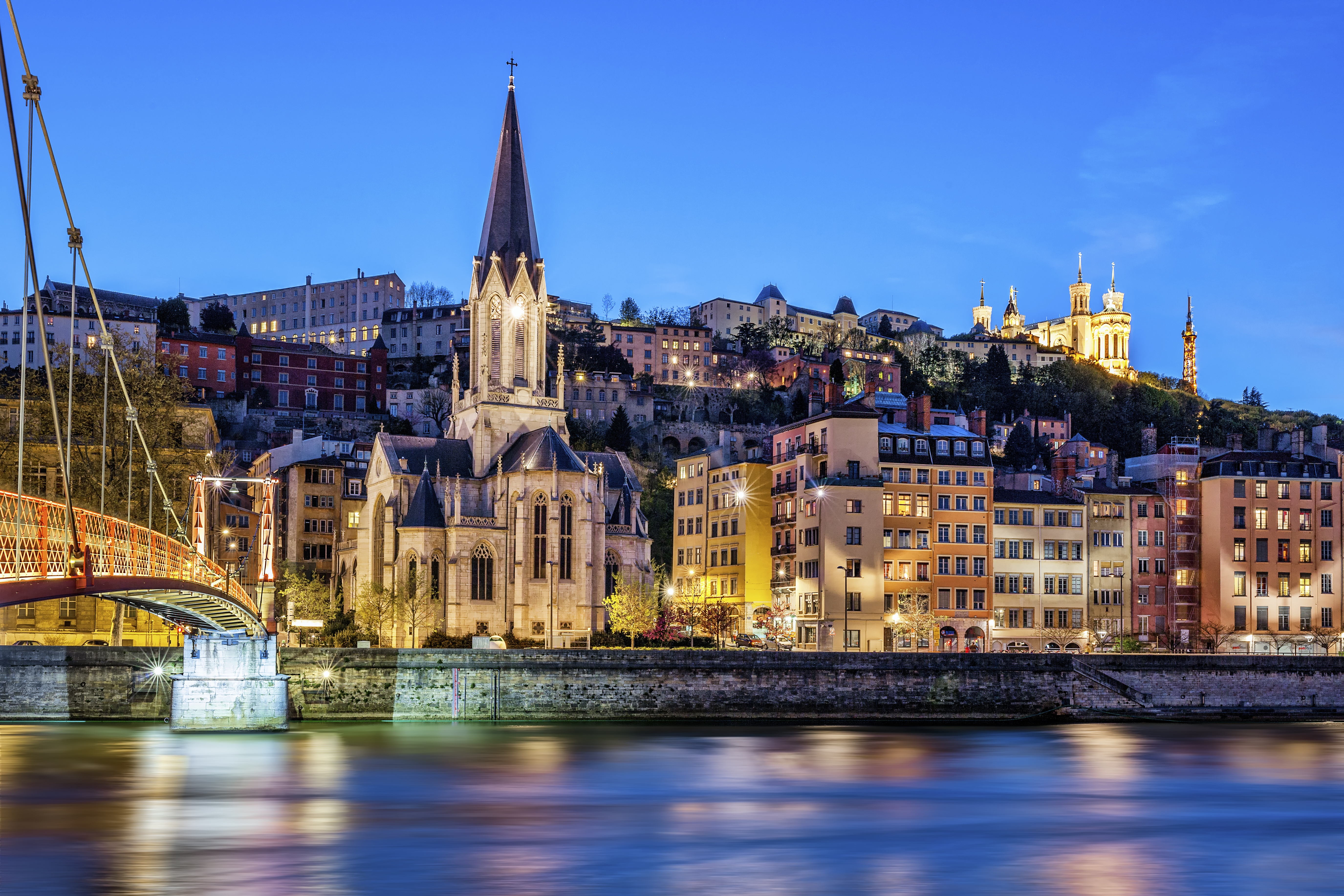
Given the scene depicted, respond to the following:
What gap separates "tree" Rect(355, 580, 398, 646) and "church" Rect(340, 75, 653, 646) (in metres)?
1.22

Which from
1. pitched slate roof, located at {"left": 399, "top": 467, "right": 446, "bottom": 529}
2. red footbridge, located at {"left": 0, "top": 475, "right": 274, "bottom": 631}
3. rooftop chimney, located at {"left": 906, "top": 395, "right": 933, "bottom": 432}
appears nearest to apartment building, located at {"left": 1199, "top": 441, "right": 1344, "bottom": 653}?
rooftop chimney, located at {"left": 906, "top": 395, "right": 933, "bottom": 432}

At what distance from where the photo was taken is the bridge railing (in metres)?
26.9

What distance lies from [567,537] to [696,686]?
75.9 ft

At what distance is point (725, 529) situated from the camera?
9194 centimetres

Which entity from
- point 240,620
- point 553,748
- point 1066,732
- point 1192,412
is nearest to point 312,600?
point 240,620

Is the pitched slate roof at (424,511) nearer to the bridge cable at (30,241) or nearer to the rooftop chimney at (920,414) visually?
the rooftop chimney at (920,414)

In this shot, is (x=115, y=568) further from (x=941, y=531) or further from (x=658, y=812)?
(x=941, y=531)

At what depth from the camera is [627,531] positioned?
88.9 m

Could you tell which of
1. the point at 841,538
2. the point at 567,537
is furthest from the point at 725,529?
the point at 841,538

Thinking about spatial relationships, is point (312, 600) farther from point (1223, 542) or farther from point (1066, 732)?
point (1223, 542)

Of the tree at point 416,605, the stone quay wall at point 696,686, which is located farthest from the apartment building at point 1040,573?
the tree at point 416,605

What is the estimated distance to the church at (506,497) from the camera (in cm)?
8194

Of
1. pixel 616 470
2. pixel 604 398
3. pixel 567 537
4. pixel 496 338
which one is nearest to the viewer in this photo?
pixel 567 537

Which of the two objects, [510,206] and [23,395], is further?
[510,206]
